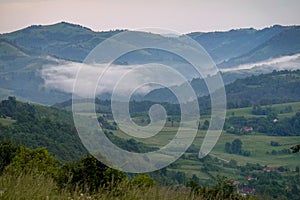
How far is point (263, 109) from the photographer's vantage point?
17938 centimetres

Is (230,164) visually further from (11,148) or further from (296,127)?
(11,148)

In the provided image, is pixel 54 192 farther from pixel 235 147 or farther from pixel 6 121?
pixel 235 147

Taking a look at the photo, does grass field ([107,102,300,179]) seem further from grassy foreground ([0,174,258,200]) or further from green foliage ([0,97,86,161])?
grassy foreground ([0,174,258,200])

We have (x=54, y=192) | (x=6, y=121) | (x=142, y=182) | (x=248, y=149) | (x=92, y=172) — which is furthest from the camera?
(x=248, y=149)

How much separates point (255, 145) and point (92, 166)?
132134 mm

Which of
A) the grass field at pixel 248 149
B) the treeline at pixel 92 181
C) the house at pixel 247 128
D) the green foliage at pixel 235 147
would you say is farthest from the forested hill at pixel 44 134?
the house at pixel 247 128

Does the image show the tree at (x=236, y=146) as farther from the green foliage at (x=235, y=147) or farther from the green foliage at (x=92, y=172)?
the green foliage at (x=92, y=172)

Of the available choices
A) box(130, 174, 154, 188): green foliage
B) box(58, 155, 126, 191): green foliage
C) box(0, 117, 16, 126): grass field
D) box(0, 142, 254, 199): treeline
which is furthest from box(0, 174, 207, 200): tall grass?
box(0, 117, 16, 126): grass field

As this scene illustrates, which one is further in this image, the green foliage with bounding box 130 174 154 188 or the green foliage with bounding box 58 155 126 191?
the green foliage with bounding box 58 155 126 191

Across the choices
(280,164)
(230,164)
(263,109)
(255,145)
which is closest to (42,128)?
(230,164)

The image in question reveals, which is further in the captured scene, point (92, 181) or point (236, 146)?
point (236, 146)

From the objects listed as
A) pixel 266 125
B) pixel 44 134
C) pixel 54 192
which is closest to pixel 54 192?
pixel 54 192

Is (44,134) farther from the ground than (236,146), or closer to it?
farther from the ground

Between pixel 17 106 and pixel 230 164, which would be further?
pixel 17 106
